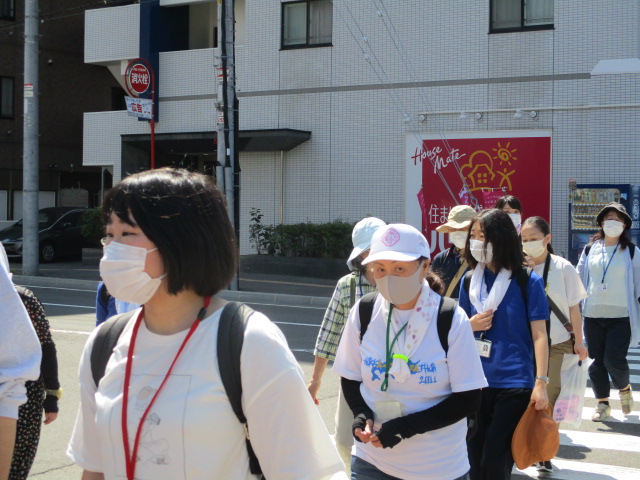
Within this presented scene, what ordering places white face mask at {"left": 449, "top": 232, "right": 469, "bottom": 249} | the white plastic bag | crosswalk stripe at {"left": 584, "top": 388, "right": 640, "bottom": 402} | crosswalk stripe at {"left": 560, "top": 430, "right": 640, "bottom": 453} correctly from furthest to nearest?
crosswalk stripe at {"left": 584, "top": 388, "right": 640, "bottom": 402} < crosswalk stripe at {"left": 560, "top": 430, "right": 640, "bottom": 453} < the white plastic bag < white face mask at {"left": 449, "top": 232, "right": 469, "bottom": 249}

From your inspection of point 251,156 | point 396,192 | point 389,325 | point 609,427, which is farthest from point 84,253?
point 389,325

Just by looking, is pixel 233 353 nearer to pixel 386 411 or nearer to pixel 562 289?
pixel 386 411

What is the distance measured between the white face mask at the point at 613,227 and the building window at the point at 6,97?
87.1 feet

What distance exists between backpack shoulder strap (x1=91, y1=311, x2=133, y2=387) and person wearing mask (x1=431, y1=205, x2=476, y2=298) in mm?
3176

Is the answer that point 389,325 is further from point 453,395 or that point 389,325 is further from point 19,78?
point 19,78

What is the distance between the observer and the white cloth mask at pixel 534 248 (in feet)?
20.6

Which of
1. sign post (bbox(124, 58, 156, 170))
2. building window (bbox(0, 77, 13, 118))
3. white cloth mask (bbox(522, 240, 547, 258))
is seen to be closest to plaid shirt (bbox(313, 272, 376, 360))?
white cloth mask (bbox(522, 240, 547, 258))

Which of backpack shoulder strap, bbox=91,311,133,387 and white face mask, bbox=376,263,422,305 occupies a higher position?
white face mask, bbox=376,263,422,305

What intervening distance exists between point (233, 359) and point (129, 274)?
383mm

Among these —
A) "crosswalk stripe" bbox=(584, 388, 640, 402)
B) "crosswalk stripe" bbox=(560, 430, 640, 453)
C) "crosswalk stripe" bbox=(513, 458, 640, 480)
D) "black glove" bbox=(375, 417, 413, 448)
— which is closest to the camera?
"black glove" bbox=(375, 417, 413, 448)

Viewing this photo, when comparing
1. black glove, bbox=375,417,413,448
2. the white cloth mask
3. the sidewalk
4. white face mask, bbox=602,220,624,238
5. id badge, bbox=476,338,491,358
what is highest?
white face mask, bbox=602,220,624,238

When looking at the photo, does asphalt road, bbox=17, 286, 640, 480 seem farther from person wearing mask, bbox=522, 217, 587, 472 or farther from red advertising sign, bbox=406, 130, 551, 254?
red advertising sign, bbox=406, 130, 551, 254

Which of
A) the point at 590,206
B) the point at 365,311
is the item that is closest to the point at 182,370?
the point at 365,311

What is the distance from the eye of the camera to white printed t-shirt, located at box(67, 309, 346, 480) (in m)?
2.25
